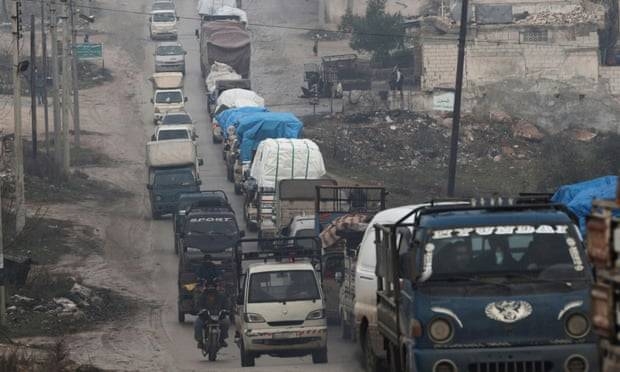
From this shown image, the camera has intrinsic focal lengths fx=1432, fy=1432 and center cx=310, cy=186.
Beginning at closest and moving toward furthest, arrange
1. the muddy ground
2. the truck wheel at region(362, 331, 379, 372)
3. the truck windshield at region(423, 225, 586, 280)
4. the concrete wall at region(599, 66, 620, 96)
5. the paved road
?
the truck windshield at region(423, 225, 586, 280) < the truck wheel at region(362, 331, 379, 372) < the paved road < the muddy ground < the concrete wall at region(599, 66, 620, 96)

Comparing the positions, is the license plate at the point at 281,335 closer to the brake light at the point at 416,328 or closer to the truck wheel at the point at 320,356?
the truck wheel at the point at 320,356

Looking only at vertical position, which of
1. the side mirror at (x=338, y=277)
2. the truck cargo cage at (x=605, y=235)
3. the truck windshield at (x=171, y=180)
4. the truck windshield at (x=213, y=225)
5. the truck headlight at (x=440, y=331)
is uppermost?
the truck cargo cage at (x=605, y=235)

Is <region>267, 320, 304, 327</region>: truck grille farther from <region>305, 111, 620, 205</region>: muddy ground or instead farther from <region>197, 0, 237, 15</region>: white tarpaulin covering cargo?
<region>197, 0, 237, 15</region>: white tarpaulin covering cargo

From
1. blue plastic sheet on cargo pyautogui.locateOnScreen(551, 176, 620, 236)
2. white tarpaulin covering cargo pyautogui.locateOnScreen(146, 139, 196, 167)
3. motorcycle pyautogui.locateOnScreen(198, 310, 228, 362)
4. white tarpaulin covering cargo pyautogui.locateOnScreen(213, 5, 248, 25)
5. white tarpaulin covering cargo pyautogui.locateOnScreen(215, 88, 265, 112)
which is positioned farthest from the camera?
white tarpaulin covering cargo pyautogui.locateOnScreen(213, 5, 248, 25)

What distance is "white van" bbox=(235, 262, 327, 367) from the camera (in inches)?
870

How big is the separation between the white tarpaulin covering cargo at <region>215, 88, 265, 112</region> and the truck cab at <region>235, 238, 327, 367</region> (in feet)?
102

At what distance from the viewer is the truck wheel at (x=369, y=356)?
617 inches

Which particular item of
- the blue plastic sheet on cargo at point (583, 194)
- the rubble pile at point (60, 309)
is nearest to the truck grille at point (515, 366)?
the blue plastic sheet on cargo at point (583, 194)

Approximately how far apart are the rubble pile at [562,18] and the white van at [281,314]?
42.4 m

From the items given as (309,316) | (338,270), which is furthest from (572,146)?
(309,316)

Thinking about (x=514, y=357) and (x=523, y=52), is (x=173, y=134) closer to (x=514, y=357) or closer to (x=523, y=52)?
(x=523, y=52)

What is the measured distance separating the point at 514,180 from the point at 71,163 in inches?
642

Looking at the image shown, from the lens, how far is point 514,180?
50188 millimetres

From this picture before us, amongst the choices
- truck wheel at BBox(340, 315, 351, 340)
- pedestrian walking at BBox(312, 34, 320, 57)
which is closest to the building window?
pedestrian walking at BBox(312, 34, 320, 57)
